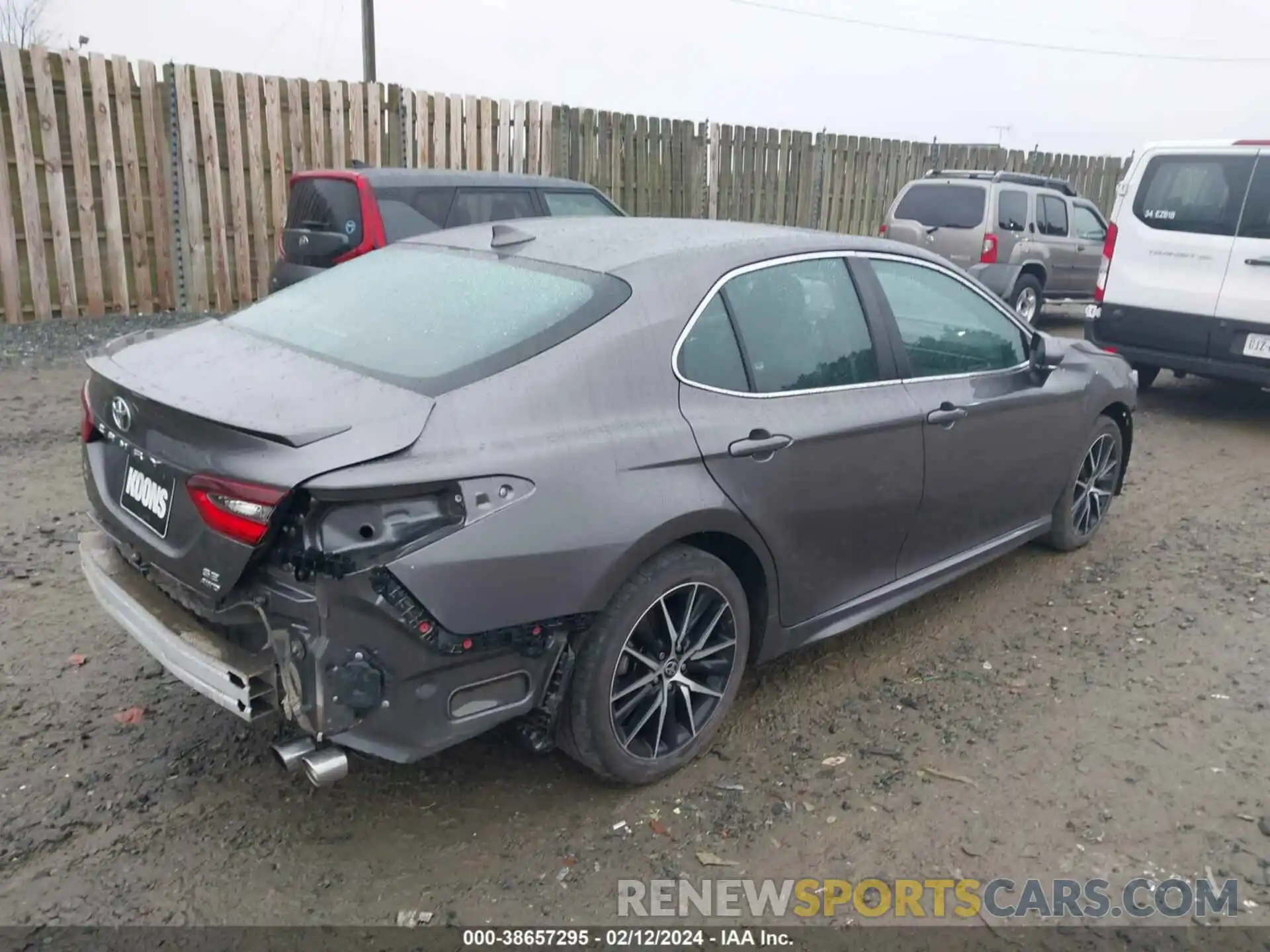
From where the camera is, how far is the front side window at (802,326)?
336 centimetres

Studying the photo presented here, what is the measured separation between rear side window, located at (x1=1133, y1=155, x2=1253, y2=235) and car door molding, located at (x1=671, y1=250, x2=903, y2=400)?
5104mm

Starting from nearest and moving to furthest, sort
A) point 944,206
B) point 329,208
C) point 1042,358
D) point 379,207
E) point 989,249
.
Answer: point 1042,358 → point 379,207 → point 329,208 → point 989,249 → point 944,206

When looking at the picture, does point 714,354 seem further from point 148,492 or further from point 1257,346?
point 1257,346

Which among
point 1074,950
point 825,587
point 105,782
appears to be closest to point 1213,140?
point 825,587

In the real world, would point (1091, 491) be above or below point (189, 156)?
below

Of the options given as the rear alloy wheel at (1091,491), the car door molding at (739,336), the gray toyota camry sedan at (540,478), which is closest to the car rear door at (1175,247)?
the rear alloy wheel at (1091,491)

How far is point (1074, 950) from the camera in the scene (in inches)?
103

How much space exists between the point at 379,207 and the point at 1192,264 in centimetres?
631

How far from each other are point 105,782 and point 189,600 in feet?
2.67

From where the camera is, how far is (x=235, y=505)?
97.3 inches

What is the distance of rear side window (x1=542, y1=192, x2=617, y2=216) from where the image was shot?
340 inches

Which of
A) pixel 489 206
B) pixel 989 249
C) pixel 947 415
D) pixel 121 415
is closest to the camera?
pixel 121 415

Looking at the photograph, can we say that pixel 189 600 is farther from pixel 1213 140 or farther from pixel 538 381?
pixel 1213 140

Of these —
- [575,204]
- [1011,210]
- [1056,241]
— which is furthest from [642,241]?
[1056,241]
